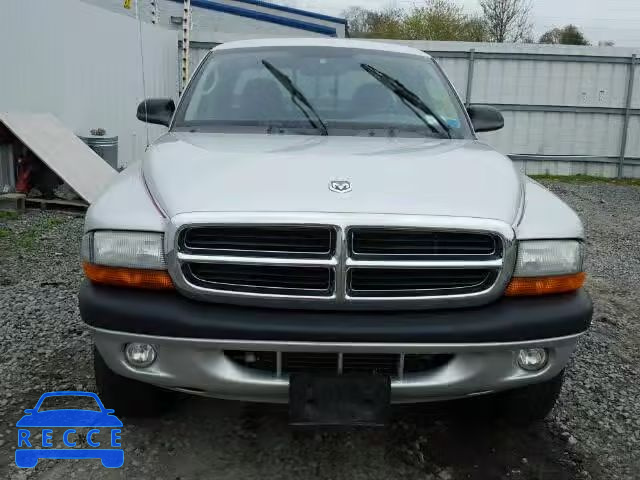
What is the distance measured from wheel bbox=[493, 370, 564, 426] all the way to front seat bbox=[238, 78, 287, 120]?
1834 mm

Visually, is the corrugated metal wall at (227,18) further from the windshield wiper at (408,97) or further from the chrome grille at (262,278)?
the chrome grille at (262,278)

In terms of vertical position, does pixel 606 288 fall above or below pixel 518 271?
below

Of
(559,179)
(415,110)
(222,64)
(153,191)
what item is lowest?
(559,179)

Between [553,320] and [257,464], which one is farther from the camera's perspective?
[257,464]

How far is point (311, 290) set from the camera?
2309 millimetres

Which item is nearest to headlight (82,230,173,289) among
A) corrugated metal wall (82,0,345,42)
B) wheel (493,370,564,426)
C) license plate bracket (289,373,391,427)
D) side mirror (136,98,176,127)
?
license plate bracket (289,373,391,427)

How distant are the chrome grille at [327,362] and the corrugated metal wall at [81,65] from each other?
6.88 meters

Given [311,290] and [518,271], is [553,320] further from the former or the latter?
[311,290]

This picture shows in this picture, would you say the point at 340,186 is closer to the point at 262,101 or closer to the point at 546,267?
the point at 546,267

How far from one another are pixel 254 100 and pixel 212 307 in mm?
Result: 1685

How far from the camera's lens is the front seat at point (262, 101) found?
3543mm

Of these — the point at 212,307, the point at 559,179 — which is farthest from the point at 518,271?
the point at 559,179

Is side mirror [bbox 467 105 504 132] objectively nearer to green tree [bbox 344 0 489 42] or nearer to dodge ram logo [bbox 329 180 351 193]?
dodge ram logo [bbox 329 180 351 193]

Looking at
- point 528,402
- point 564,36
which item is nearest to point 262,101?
point 528,402
